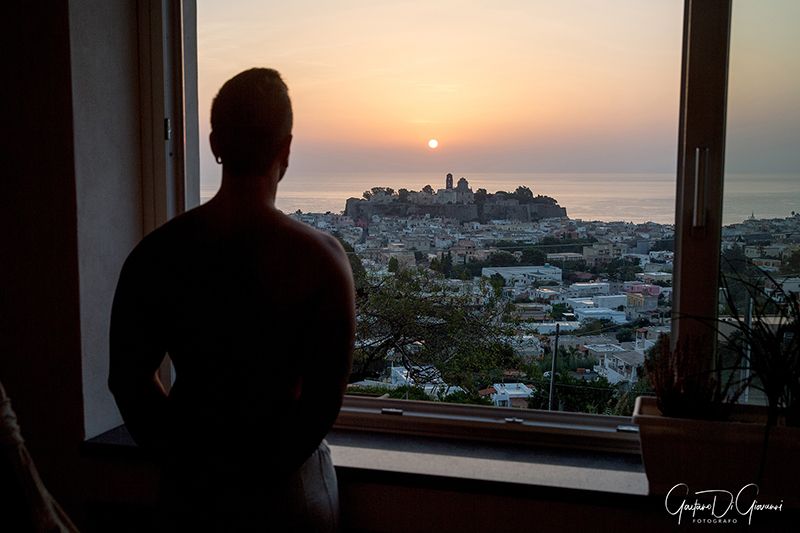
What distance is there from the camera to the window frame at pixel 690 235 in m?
1.94

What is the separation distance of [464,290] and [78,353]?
109 centimetres

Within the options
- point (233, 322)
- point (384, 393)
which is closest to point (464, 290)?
point (384, 393)

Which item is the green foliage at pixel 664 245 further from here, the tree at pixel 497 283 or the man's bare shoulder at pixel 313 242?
Result: the man's bare shoulder at pixel 313 242

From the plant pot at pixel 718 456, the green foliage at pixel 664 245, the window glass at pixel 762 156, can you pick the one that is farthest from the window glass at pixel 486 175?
the plant pot at pixel 718 456

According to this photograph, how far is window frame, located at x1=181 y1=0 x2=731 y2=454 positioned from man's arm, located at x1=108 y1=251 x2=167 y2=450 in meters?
0.89

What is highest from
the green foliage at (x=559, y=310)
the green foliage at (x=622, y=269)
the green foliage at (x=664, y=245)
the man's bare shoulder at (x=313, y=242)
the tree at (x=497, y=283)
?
the man's bare shoulder at (x=313, y=242)

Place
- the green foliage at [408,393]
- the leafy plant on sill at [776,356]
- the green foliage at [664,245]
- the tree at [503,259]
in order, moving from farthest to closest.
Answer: the green foliage at [408,393] → the tree at [503,259] → the green foliage at [664,245] → the leafy plant on sill at [776,356]

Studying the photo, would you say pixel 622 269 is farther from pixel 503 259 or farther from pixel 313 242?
pixel 313 242

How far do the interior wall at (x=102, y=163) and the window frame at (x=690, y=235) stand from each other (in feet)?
3.01

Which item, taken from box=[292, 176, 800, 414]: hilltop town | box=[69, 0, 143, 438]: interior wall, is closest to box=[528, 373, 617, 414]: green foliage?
box=[292, 176, 800, 414]: hilltop town

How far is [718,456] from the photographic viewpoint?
5.45ft

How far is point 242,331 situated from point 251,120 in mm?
386

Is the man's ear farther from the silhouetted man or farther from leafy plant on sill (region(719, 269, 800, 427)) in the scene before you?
leafy plant on sill (region(719, 269, 800, 427))

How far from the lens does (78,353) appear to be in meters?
2.10
